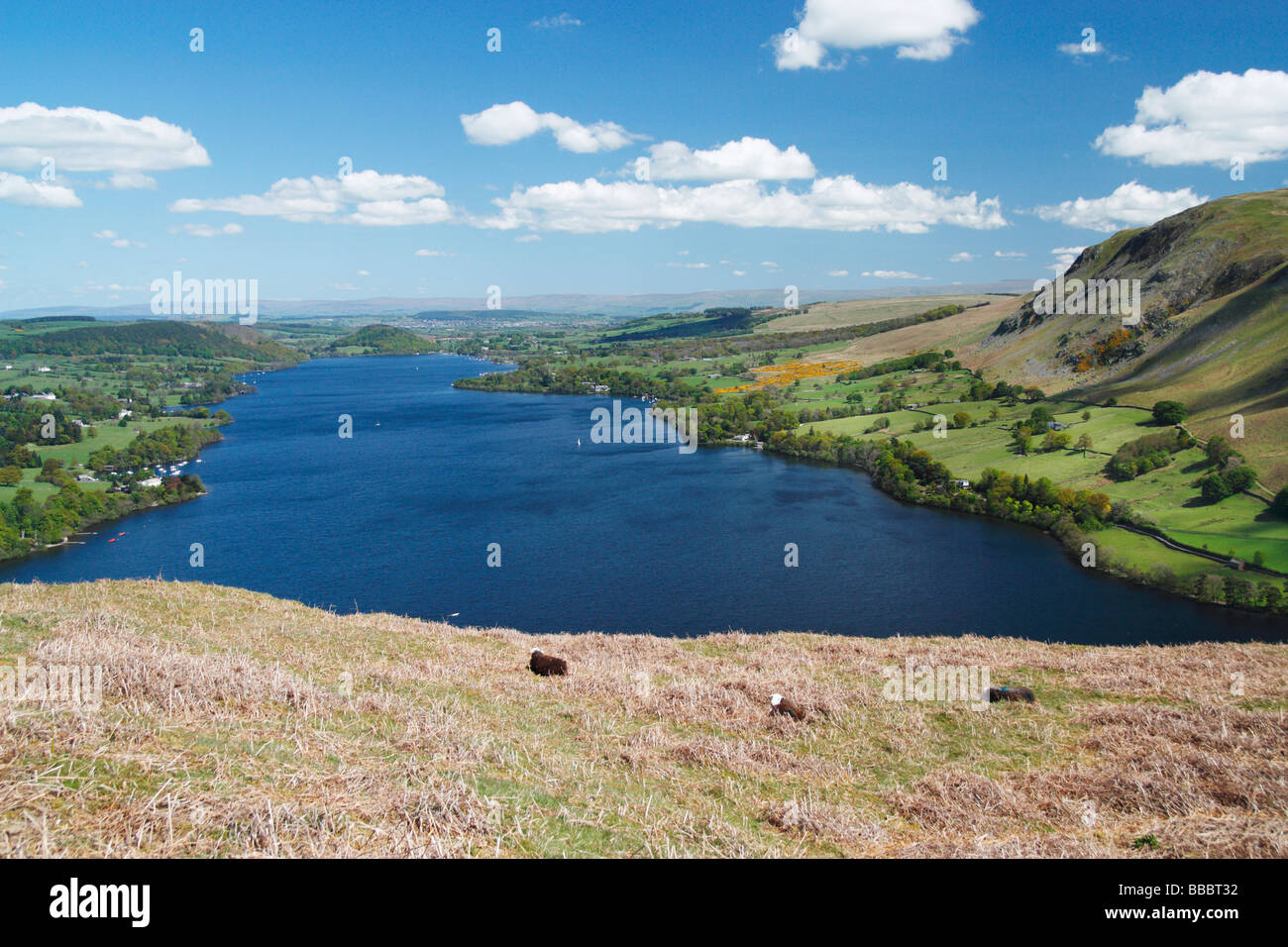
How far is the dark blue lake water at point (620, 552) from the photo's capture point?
5459 centimetres

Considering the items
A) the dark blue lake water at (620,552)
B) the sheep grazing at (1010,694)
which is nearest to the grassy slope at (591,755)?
the sheep grazing at (1010,694)

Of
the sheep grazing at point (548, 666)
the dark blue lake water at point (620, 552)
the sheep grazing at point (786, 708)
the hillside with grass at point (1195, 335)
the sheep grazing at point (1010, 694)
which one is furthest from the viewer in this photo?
the hillside with grass at point (1195, 335)

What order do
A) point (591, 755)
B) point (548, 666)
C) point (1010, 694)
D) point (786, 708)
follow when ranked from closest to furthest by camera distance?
point (591, 755) → point (786, 708) → point (1010, 694) → point (548, 666)

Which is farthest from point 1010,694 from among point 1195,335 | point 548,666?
point 1195,335

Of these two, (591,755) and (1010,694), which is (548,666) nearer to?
(591,755)

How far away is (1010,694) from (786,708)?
5.09m

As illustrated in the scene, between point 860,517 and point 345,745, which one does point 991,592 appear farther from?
point 345,745

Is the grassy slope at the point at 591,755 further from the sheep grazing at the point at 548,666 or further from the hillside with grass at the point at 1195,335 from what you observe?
the hillside with grass at the point at 1195,335

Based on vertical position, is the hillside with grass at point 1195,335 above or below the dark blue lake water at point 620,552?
above

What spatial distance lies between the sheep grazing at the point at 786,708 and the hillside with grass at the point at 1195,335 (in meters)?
76.1

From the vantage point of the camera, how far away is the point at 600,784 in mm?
9383

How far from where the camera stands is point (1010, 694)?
48.8 feet
